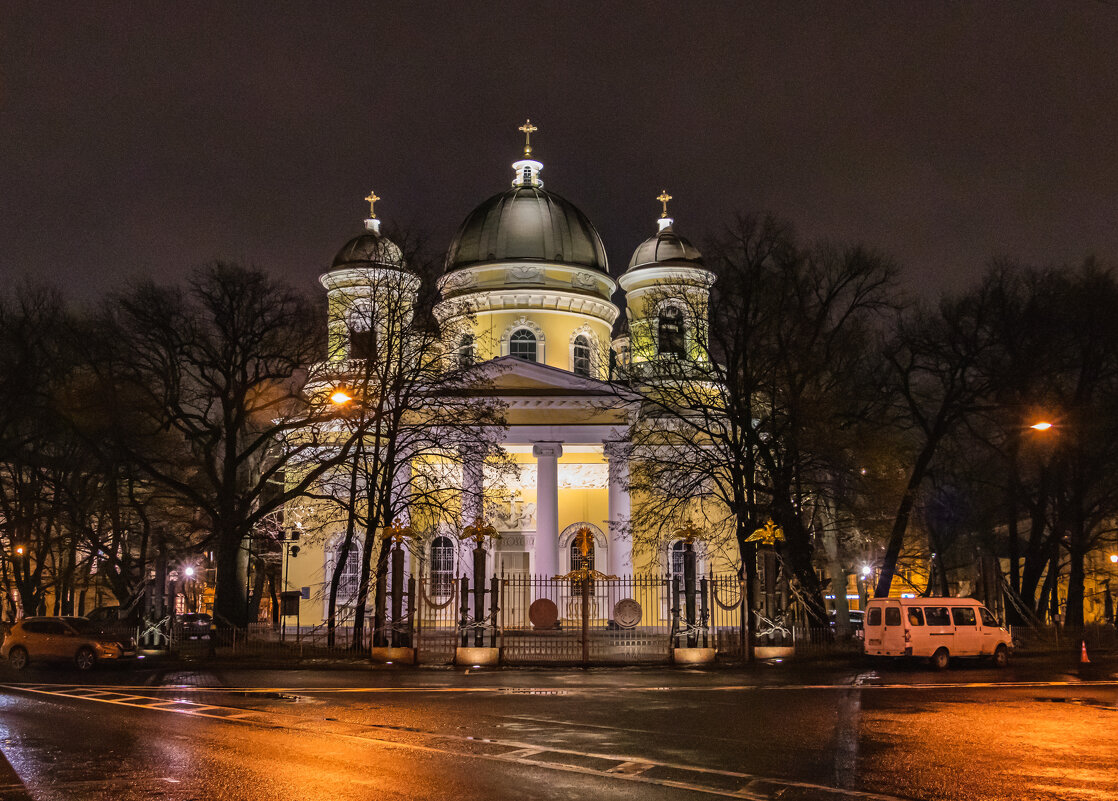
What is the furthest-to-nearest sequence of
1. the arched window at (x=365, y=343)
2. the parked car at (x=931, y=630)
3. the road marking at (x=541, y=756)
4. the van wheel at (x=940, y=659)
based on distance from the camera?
the arched window at (x=365, y=343) < the van wheel at (x=940, y=659) < the parked car at (x=931, y=630) < the road marking at (x=541, y=756)

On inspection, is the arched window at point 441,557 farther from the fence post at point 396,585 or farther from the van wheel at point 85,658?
the van wheel at point 85,658

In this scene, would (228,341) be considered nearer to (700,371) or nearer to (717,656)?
(700,371)

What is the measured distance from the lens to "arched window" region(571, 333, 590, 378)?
157 feet

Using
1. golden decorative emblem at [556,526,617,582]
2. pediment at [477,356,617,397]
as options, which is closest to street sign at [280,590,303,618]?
golden decorative emblem at [556,526,617,582]

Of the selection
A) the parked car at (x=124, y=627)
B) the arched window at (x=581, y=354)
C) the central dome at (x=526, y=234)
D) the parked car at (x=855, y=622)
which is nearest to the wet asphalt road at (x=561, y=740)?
the parked car at (x=124, y=627)

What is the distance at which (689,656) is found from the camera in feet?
88.3

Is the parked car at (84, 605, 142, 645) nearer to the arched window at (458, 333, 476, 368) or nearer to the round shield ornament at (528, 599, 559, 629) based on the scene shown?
the round shield ornament at (528, 599, 559, 629)

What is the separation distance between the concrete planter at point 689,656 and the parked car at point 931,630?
13.3 ft

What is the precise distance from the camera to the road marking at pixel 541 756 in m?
10.0

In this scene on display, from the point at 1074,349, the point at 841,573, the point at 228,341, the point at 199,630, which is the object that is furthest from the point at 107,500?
the point at 1074,349

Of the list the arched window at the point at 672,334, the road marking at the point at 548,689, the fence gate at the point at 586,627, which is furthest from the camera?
the arched window at the point at 672,334

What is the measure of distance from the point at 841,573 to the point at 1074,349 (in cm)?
1255

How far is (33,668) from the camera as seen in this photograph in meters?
27.7

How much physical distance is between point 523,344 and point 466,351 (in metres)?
3.21
